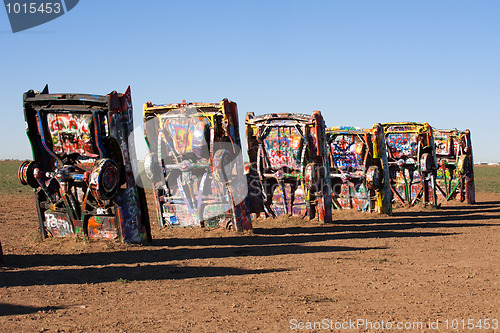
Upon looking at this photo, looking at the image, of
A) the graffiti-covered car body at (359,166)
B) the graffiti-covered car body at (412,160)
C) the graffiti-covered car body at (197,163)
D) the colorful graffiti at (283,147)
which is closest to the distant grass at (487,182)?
the graffiti-covered car body at (412,160)

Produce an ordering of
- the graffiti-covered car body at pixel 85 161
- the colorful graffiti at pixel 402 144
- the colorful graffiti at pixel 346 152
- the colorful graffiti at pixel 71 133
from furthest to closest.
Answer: the colorful graffiti at pixel 402 144, the colorful graffiti at pixel 346 152, the colorful graffiti at pixel 71 133, the graffiti-covered car body at pixel 85 161

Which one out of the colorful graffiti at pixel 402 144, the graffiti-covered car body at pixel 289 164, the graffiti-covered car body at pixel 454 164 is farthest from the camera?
the graffiti-covered car body at pixel 454 164

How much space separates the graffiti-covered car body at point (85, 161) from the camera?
10352mm

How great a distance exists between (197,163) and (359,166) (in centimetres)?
→ 542

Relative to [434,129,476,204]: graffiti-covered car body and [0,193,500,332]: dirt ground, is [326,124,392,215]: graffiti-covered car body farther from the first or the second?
[434,129,476,204]: graffiti-covered car body

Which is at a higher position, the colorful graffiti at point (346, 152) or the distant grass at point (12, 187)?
the colorful graffiti at point (346, 152)

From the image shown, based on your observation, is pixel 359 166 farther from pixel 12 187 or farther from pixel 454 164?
pixel 12 187

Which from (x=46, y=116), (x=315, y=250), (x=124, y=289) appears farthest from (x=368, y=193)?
(x=124, y=289)

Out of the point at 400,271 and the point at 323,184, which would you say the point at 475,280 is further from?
the point at 323,184

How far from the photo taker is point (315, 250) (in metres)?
10.8

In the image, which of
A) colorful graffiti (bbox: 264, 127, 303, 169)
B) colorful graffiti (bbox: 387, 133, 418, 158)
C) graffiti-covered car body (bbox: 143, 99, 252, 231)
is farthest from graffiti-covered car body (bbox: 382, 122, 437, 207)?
graffiti-covered car body (bbox: 143, 99, 252, 231)

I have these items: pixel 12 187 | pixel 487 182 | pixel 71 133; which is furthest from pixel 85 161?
pixel 487 182

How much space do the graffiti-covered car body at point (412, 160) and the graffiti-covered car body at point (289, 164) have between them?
13.9 feet

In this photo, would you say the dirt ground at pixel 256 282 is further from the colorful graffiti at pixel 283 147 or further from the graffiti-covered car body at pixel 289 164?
the colorful graffiti at pixel 283 147
